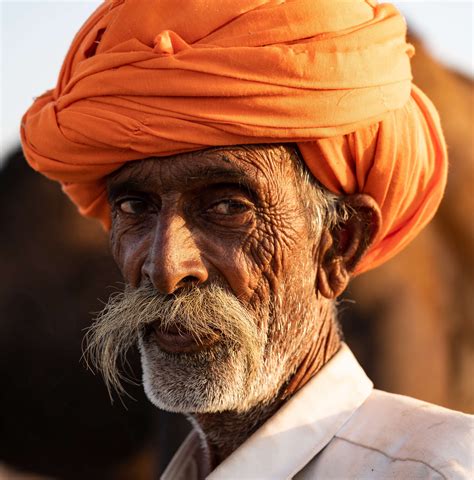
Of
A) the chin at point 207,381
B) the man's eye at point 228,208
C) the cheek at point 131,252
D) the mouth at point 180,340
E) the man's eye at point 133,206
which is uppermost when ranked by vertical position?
the man's eye at point 133,206

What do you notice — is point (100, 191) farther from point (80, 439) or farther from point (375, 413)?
point (80, 439)

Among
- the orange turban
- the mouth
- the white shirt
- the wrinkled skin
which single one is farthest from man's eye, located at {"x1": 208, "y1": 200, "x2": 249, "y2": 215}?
the white shirt

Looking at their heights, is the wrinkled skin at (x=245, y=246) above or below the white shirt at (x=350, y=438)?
above

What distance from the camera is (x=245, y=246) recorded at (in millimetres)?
2352

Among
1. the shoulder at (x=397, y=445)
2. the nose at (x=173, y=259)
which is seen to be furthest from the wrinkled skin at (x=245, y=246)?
the shoulder at (x=397, y=445)

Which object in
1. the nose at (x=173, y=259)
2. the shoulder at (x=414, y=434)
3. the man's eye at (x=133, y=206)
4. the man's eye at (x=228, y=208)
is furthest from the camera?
the man's eye at (x=133, y=206)

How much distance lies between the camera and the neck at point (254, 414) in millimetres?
2400

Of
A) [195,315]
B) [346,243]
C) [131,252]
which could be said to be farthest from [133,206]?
[346,243]

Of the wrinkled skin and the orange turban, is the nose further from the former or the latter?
the orange turban

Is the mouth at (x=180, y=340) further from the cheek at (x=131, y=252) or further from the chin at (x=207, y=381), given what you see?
the cheek at (x=131, y=252)

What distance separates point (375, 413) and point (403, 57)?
0.79 m

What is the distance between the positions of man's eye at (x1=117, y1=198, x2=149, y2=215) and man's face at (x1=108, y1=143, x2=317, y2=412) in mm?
16

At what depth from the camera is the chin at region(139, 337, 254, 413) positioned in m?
2.29

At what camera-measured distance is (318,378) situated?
2.38 meters
